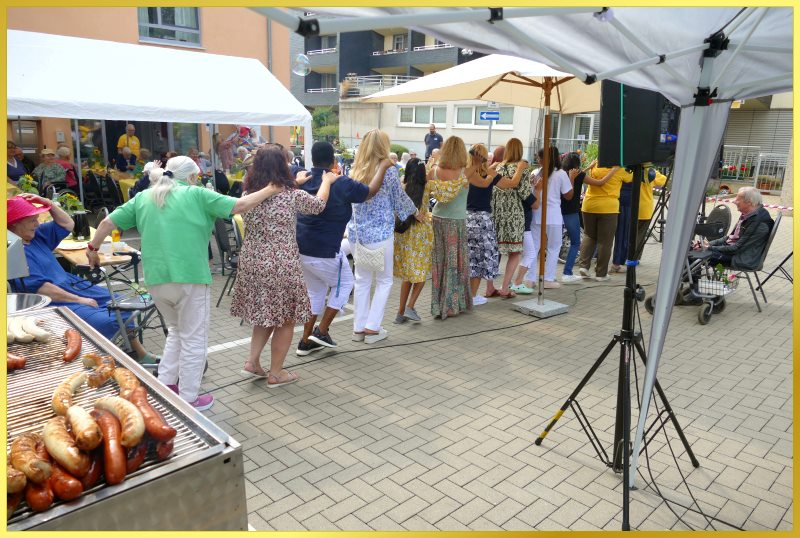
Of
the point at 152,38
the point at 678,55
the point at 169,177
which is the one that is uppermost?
the point at 152,38

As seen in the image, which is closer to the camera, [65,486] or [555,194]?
[65,486]

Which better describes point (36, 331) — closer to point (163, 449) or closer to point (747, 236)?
point (163, 449)

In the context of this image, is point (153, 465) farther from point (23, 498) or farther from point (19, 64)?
point (19, 64)

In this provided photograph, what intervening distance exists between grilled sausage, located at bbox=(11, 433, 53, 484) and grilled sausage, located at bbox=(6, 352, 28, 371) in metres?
0.73

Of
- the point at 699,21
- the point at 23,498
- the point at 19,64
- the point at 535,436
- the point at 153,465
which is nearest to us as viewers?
the point at 23,498

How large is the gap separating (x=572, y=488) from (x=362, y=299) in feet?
9.16

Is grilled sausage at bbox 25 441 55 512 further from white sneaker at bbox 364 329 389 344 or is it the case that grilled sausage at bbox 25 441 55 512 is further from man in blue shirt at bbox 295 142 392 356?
white sneaker at bbox 364 329 389 344

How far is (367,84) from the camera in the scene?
36.2 meters

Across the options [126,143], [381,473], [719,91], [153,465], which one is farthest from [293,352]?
[126,143]

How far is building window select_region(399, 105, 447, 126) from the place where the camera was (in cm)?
3244

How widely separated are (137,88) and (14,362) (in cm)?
650

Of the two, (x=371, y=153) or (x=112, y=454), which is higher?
(x=371, y=153)

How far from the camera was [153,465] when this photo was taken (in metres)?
1.80

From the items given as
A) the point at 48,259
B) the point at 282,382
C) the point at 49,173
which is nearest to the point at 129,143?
the point at 49,173
